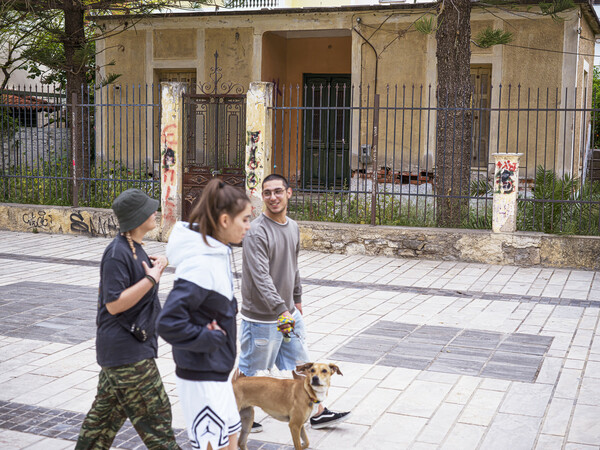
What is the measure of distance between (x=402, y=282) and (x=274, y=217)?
5608mm

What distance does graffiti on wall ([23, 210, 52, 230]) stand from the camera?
1378cm

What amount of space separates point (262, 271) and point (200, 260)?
1.21 meters

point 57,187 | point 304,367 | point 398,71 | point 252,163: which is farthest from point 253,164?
point 304,367

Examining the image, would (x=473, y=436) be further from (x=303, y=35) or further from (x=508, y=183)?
(x=303, y=35)

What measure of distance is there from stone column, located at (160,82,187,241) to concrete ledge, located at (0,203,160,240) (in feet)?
1.36

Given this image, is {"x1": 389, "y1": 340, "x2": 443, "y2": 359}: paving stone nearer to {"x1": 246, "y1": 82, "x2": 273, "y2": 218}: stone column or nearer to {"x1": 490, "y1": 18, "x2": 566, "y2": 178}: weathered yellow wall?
{"x1": 246, "y1": 82, "x2": 273, "y2": 218}: stone column

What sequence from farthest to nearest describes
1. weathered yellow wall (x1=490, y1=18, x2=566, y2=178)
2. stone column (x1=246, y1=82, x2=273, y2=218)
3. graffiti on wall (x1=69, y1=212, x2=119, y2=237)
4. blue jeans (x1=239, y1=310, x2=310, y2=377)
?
weathered yellow wall (x1=490, y1=18, x2=566, y2=178) → graffiti on wall (x1=69, y1=212, x2=119, y2=237) → stone column (x1=246, y1=82, x2=273, y2=218) → blue jeans (x1=239, y1=310, x2=310, y2=377)

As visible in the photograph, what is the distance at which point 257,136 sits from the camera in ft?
40.8

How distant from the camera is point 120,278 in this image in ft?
11.4

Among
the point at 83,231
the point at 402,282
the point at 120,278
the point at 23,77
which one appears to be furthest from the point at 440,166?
the point at 23,77

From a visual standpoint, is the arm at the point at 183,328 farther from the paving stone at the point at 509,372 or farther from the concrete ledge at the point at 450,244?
the concrete ledge at the point at 450,244

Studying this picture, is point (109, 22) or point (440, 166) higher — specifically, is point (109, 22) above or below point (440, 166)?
above

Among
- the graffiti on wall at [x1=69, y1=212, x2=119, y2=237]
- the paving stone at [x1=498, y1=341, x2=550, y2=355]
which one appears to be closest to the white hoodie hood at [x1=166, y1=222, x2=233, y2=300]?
the paving stone at [x1=498, y1=341, x2=550, y2=355]

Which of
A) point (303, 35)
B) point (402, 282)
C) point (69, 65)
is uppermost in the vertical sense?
point (303, 35)
